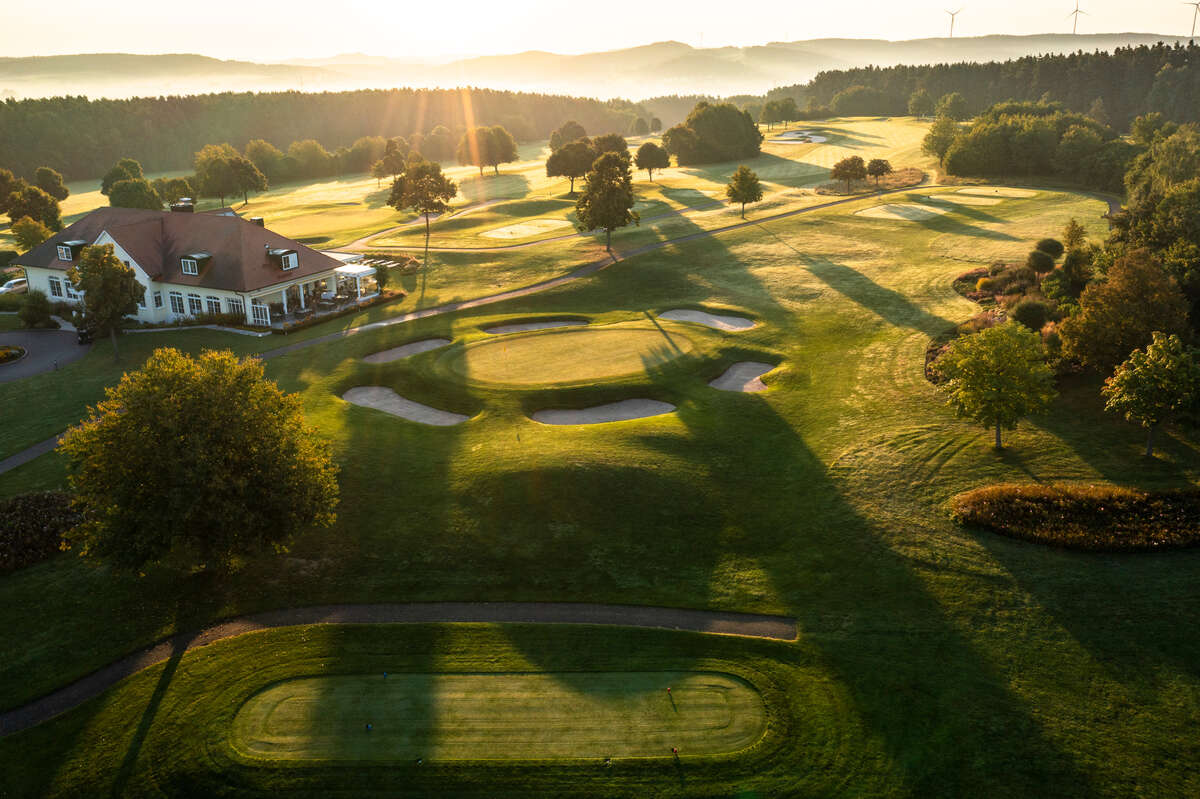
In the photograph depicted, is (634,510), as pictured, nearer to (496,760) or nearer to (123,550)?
(496,760)

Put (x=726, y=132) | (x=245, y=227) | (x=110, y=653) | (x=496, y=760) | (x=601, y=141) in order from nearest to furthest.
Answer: (x=496, y=760), (x=110, y=653), (x=245, y=227), (x=601, y=141), (x=726, y=132)

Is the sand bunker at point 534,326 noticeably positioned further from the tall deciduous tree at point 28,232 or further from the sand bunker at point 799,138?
the sand bunker at point 799,138

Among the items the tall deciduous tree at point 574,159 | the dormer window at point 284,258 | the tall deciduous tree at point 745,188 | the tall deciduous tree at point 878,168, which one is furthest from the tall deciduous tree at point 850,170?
the dormer window at point 284,258

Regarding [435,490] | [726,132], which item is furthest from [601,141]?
[435,490]

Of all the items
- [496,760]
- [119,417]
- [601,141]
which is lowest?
[496,760]

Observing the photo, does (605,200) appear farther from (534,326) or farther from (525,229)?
(534,326)

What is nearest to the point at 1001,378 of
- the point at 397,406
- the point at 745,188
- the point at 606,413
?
the point at 606,413
